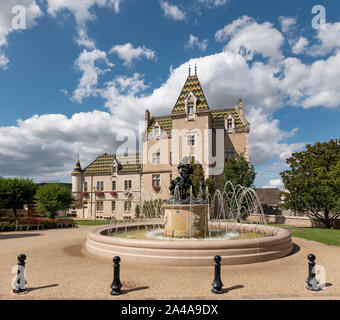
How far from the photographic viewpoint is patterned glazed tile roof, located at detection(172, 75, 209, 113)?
39.3 m

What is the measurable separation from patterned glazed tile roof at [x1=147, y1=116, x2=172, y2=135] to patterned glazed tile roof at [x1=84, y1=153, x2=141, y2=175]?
7414 mm

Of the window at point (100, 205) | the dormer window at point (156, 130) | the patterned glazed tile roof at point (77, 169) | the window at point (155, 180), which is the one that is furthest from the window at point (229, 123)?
the patterned glazed tile roof at point (77, 169)

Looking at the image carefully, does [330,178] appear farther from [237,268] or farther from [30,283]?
[30,283]

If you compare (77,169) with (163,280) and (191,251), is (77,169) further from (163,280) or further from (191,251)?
(163,280)

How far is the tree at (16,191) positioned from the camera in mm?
37688

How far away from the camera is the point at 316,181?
26.8m

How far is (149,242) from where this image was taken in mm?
9789

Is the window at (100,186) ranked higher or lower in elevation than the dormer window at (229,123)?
lower

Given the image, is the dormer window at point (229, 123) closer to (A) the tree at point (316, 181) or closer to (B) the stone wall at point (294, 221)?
(A) the tree at point (316, 181)

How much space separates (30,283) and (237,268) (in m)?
7.39

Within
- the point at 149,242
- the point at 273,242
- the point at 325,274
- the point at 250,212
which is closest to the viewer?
the point at 325,274

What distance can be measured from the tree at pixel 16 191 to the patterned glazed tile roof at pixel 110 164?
42.1ft

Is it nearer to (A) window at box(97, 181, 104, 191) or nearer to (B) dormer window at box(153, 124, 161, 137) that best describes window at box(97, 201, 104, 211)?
(A) window at box(97, 181, 104, 191)
